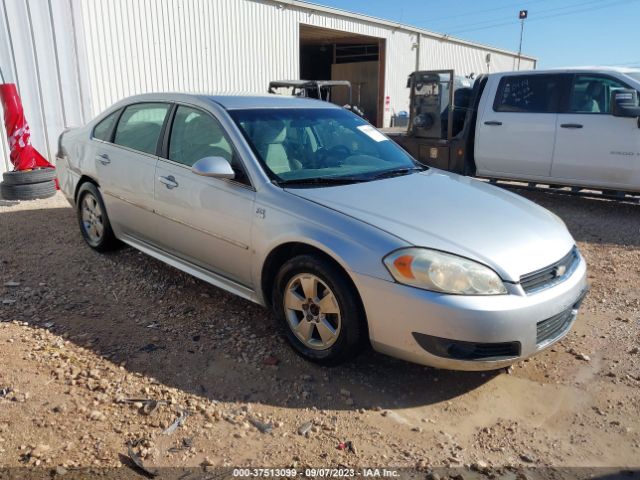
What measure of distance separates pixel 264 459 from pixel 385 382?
0.94m

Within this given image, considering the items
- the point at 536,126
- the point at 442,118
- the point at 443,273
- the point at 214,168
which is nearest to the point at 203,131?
the point at 214,168

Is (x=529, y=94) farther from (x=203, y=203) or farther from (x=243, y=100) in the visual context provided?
(x=203, y=203)

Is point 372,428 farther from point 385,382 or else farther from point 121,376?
point 121,376

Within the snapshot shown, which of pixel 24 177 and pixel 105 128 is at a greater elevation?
pixel 105 128

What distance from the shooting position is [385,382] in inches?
123

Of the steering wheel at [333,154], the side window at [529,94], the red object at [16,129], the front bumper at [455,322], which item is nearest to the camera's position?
the front bumper at [455,322]

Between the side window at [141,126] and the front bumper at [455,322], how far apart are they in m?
2.38

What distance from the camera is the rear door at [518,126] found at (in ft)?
23.3

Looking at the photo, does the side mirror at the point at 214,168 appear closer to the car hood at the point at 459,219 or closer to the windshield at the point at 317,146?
the windshield at the point at 317,146

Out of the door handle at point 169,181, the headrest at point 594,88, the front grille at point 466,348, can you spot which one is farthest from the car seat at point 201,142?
the headrest at point 594,88

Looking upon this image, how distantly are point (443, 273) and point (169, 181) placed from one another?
2264 mm

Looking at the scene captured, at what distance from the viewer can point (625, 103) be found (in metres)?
6.35

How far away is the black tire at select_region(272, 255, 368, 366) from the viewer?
9.55 ft

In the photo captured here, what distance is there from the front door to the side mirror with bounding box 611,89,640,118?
520cm
